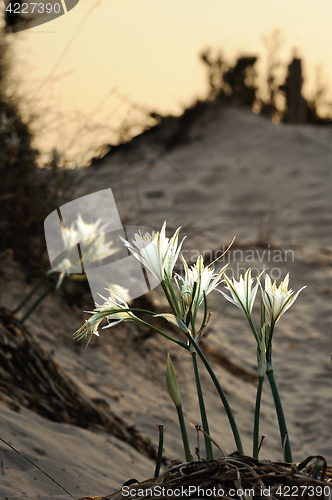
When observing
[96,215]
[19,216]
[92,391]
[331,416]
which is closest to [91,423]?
[92,391]

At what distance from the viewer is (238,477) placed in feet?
1.54

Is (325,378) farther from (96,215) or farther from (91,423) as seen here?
(96,215)

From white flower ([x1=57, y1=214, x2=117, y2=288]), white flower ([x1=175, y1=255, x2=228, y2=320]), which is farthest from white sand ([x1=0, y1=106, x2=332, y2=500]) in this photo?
white flower ([x1=57, y1=214, x2=117, y2=288])

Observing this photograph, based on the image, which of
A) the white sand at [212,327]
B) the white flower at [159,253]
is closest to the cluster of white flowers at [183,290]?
the white flower at [159,253]

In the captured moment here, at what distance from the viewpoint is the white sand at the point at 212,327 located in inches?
45.3

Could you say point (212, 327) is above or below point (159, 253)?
below

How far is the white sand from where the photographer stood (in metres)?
1.15

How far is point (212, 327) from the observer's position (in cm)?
287

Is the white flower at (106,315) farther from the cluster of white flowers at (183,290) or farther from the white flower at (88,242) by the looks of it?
the white flower at (88,242)

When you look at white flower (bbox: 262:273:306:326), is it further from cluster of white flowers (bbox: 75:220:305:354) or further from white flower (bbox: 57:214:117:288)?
white flower (bbox: 57:214:117:288)

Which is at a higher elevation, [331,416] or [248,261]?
[248,261]

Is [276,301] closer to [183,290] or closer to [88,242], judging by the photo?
[183,290]

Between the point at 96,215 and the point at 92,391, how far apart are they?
807 millimetres

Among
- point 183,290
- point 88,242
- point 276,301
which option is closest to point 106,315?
point 183,290
